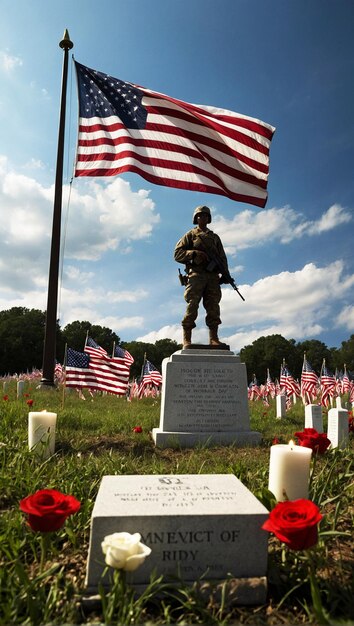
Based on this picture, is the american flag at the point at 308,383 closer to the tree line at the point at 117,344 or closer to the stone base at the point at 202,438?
the stone base at the point at 202,438

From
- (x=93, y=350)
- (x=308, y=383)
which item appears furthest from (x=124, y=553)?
(x=308, y=383)

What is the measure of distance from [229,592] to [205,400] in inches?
176

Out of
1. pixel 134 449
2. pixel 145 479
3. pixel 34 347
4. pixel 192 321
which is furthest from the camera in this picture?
pixel 34 347

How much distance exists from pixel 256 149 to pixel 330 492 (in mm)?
6872

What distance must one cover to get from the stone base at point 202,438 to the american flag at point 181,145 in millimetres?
4678

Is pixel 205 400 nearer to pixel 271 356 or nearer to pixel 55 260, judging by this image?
pixel 55 260

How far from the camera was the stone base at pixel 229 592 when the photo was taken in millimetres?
2062

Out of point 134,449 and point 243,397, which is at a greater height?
→ point 243,397

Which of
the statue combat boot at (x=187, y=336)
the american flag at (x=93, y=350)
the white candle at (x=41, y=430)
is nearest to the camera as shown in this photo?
the white candle at (x=41, y=430)

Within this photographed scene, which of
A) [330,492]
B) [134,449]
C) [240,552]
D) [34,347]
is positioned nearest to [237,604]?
[240,552]

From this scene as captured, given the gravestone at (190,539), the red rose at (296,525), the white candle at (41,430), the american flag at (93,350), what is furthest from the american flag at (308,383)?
the red rose at (296,525)

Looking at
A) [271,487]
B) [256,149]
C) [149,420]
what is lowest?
[149,420]

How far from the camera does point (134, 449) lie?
556 cm

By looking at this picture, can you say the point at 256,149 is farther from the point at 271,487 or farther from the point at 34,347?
the point at 34,347
